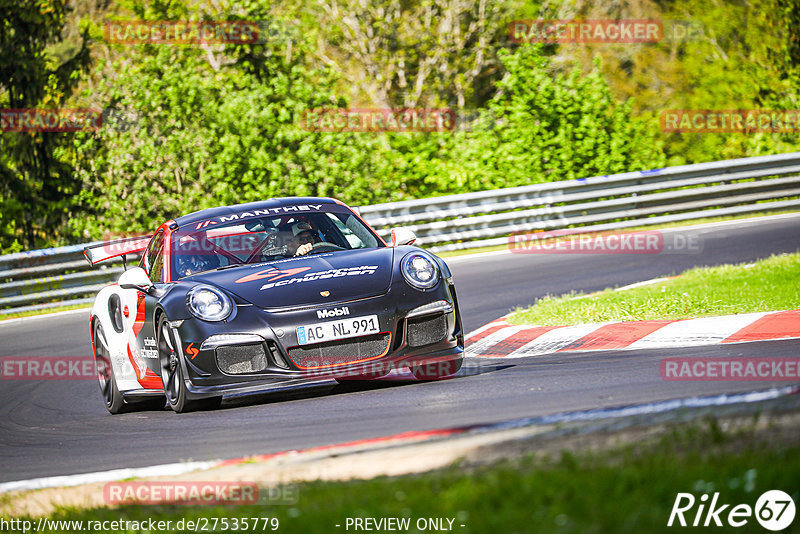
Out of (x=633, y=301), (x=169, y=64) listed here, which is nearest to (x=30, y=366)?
(x=633, y=301)

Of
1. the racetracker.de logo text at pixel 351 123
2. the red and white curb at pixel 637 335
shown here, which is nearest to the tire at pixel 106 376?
the red and white curb at pixel 637 335

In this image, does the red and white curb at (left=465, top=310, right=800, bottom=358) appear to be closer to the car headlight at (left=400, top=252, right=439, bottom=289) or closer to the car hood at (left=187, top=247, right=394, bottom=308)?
the car headlight at (left=400, top=252, right=439, bottom=289)

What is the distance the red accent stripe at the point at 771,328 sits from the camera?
6613 mm

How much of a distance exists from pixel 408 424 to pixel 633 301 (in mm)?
3863

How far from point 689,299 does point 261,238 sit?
3368 millimetres

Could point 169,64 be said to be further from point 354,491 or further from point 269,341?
point 354,491

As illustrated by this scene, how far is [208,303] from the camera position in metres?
5.97

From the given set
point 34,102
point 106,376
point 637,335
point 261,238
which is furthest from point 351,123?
point 637,335

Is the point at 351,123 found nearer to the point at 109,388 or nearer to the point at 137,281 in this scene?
the point at 109,388

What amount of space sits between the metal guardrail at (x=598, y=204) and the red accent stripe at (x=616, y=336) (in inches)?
288

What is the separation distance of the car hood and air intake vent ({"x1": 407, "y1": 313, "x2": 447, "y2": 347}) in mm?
288

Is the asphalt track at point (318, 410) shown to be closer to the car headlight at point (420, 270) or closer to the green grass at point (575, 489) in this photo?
the car headlight at point (420, 270)

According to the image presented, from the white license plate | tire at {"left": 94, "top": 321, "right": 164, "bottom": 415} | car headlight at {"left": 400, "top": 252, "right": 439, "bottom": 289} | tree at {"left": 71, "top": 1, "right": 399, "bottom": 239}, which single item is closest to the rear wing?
tire at {"left": 94, "top": 321, "right": 164, "bottom": 415}

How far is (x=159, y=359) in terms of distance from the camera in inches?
253
